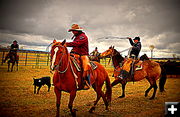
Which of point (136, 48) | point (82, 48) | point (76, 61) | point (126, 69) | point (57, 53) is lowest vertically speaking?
point (126, 69)

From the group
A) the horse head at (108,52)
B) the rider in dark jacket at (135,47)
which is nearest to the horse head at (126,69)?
the rider in dark jacket at (135,47)

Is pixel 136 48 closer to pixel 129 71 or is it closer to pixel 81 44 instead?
pixel 129 71

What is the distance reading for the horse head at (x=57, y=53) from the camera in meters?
3.23

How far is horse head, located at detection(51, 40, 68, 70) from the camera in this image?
127 inches

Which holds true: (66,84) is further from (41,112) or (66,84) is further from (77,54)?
(41,112)

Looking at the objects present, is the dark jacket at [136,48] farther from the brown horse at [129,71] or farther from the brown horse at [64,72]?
the brown horse at [64,72]

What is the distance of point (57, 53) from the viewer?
3332mm

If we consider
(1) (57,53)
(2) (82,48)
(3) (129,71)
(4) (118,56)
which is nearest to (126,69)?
(3) (129,71)

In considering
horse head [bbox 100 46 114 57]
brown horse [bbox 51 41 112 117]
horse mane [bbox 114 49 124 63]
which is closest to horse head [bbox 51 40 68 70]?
brown horse [bbox 51 41 112 117]

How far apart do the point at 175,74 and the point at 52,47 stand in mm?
17803

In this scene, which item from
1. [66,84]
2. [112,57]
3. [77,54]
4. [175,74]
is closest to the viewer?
[66,84]

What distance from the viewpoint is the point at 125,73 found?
265 inches

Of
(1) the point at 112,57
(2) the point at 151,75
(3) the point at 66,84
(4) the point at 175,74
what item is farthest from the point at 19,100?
(4) the point at 175,74

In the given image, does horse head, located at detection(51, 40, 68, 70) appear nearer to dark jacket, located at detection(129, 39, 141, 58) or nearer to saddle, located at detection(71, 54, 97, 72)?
saddle, located at detection(71, 54, 97, 72)
